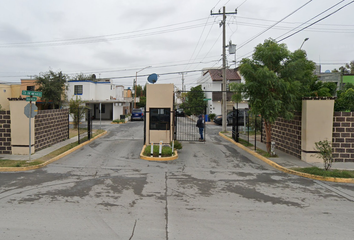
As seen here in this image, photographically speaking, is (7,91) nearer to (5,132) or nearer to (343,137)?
(5,132)

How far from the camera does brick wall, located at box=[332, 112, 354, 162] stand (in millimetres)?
11594

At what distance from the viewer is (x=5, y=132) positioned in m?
12.9

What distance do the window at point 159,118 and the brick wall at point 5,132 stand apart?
713cm

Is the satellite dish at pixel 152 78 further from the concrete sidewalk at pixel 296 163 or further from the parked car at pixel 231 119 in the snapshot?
the parked car at pixel 231 119

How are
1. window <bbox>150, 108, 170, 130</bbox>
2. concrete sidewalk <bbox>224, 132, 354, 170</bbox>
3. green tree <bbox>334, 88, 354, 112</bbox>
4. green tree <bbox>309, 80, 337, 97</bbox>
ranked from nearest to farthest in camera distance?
1. concrete sidewalk <bbox>224, 132, 354, 170</bbox>
2. green tree <bbox>309, 80, 337, 97</bbox>
3. green tree <bbox>334, 88, 354, 112</bbox>
4. window <bbox>150, 108, 170, 130</bbox>

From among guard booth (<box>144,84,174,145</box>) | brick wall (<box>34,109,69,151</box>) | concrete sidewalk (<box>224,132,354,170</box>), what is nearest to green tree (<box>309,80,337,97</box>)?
concrete sidewalk (<box>224,132,354,170</box>)

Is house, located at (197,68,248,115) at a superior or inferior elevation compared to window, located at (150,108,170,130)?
superior

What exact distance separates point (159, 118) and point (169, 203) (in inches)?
A: 373

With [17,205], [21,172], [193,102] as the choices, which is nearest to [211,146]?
[21,172]

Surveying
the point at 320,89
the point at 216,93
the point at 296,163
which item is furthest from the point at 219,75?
the point at 296,163

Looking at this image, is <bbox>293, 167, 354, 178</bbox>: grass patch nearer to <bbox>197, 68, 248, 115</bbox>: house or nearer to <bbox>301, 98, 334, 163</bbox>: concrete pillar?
<bbox>301, 98, 334, 163</bbox>: concrete pillar

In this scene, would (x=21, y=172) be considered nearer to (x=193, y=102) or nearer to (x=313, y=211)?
(x=313, y=211)

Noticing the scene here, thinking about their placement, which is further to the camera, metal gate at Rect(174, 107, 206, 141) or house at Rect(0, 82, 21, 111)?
house at Rect(0, 82, 21, 111)

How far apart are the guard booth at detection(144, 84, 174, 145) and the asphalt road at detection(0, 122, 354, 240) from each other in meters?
4.51
